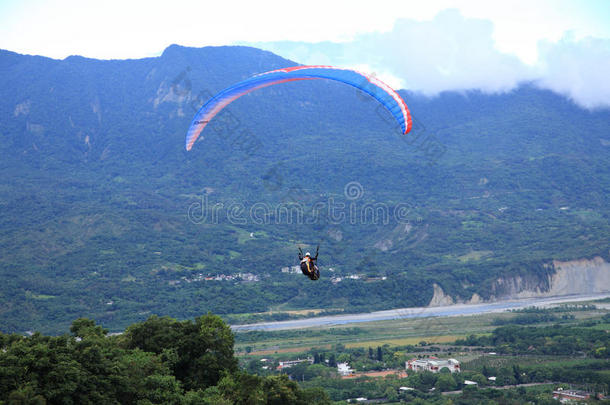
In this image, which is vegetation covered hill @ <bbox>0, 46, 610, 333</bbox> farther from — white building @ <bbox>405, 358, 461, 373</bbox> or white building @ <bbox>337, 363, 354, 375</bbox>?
white building @ <bbox>405, 358, 461, 373</bbox>

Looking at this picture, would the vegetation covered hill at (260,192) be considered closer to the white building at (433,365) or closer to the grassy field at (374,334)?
the grassy field at (374,334)

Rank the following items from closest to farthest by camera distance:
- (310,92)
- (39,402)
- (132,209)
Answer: (39,402)
(132,209)
(310,92)

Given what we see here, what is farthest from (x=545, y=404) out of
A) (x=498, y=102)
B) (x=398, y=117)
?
(x=498, y=102)

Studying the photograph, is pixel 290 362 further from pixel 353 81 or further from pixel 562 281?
pixel 562 281

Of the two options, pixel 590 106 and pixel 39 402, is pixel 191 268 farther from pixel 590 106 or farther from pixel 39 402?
pixel 590 106

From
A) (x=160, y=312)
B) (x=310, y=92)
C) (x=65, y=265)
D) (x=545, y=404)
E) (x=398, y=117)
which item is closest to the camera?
(x=398, y=117)
